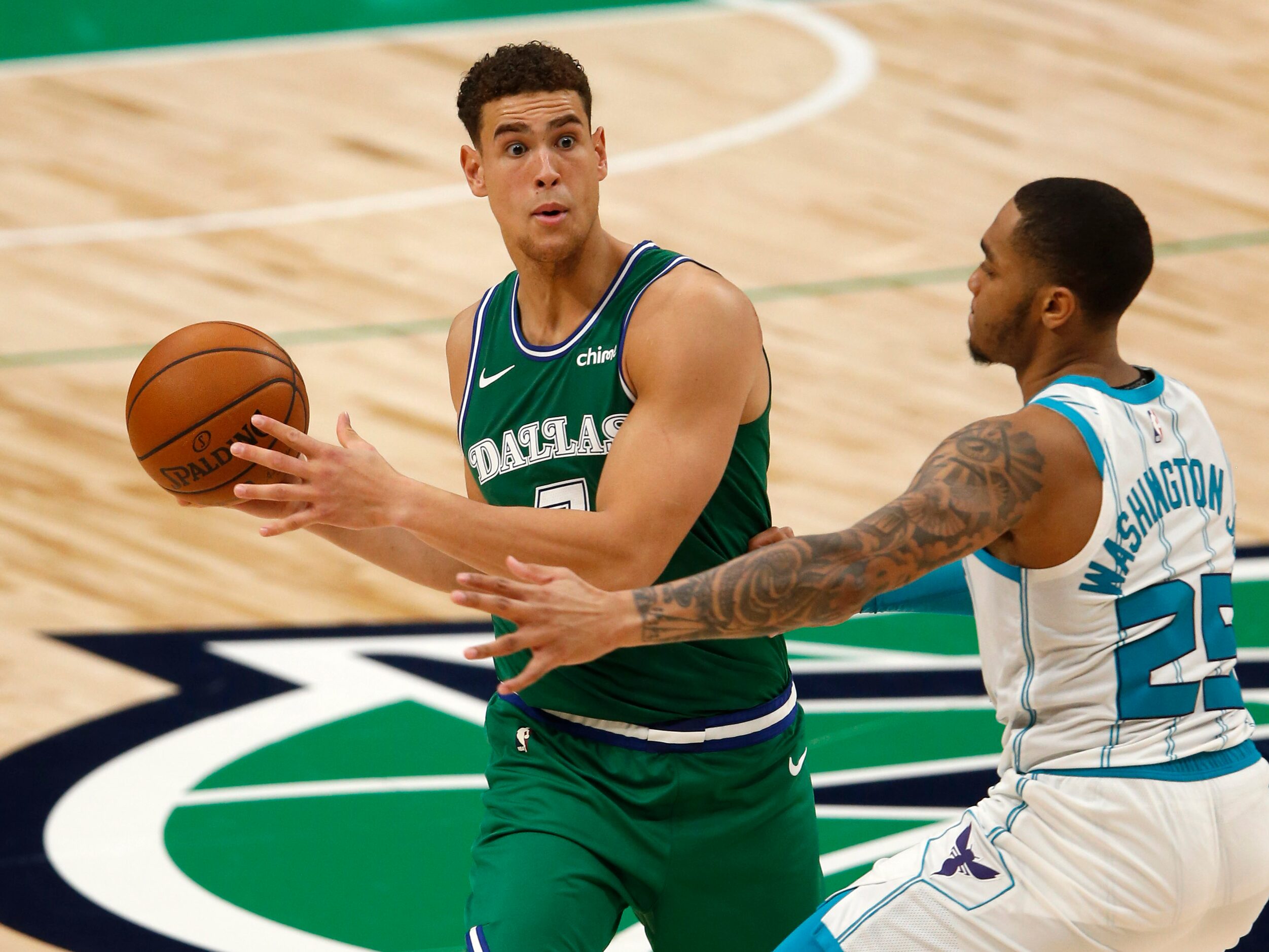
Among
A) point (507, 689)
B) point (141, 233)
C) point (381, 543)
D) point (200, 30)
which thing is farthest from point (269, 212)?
point (507, 689)

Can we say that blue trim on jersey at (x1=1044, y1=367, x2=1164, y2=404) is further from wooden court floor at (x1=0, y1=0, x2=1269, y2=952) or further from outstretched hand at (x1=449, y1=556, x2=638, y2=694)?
wooden court floor at (x1=0, y1=0, x2=1269, y2=952)

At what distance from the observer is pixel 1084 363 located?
339 cm

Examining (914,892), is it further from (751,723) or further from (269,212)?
(269,212)

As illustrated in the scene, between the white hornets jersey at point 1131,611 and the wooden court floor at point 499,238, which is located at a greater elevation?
the wooden court floor at point 499,238

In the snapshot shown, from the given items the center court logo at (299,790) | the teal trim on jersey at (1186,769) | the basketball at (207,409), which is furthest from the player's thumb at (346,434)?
the center court logo at (299,790)

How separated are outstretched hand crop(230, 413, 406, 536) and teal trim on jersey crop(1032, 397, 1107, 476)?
1.20 meters

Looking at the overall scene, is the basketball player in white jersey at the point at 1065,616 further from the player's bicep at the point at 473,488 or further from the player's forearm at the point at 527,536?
the player's bicep at the point at 473,488

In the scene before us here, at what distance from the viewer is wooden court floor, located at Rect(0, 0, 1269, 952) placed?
304 inches

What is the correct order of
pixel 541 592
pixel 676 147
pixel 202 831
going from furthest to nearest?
pixel 676 147, pixel 202 831, pixel 541 592

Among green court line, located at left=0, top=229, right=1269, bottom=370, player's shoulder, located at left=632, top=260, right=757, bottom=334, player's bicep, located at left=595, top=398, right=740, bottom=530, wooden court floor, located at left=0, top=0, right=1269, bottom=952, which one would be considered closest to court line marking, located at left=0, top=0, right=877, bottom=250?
wooden court floor, located at left=0, top=0, right=1269, bottom=952

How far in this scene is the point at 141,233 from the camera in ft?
34.7

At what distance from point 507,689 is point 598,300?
1044 millimetres

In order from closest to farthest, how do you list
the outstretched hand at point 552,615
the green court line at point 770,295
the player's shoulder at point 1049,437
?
1. the outstretched hand at point 552,615
2. the player's shoulder at point 1049,437
3. the green court line at point 770,295

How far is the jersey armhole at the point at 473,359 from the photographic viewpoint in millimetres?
4074
